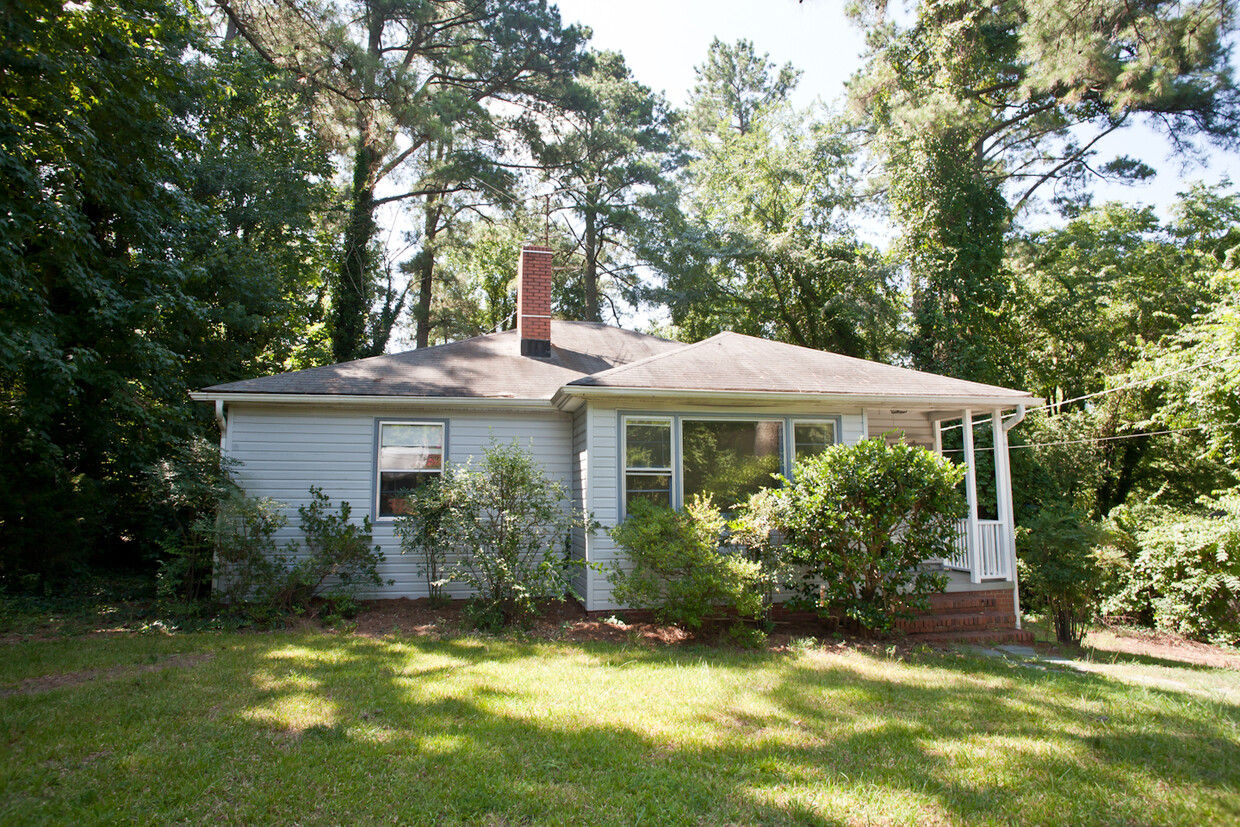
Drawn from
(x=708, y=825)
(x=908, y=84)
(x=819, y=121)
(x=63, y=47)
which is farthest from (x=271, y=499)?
(x=819, y=121)

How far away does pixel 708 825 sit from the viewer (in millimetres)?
3230

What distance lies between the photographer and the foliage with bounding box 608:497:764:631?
709 centimetres

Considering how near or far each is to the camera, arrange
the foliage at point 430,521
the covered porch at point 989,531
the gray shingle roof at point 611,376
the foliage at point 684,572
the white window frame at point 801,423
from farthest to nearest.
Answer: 1. the covered porch at point 989,531
2. the white window frame at point 801,423
3. the gray shingle roof at point 611,376
4. the foliage at point 430,521
5. the foliage at point 684,572

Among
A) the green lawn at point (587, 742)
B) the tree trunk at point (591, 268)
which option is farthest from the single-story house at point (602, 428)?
the tree trunk at point (591, 268)

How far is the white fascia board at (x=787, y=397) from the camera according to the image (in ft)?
26.4

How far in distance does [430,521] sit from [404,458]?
150 cm

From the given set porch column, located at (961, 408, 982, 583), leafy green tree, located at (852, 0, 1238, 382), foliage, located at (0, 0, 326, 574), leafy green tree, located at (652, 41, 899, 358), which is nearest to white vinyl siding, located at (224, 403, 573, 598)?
foliage, located at (0, 0, 326, 574)

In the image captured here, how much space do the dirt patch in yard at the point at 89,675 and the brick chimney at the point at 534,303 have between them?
22.1ft

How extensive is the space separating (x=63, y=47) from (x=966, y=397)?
37.9 feet

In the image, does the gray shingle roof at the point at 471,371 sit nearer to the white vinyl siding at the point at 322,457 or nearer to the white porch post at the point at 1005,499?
the white vinyl siding at the point at 322,457

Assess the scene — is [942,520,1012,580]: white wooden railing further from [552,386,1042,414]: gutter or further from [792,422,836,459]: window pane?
[792,422,836,459]: window pane

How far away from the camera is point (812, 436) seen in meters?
9.07

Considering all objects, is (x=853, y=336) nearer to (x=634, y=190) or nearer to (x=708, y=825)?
(x=634, y=190)

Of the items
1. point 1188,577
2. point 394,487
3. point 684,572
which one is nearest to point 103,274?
point 394,487
